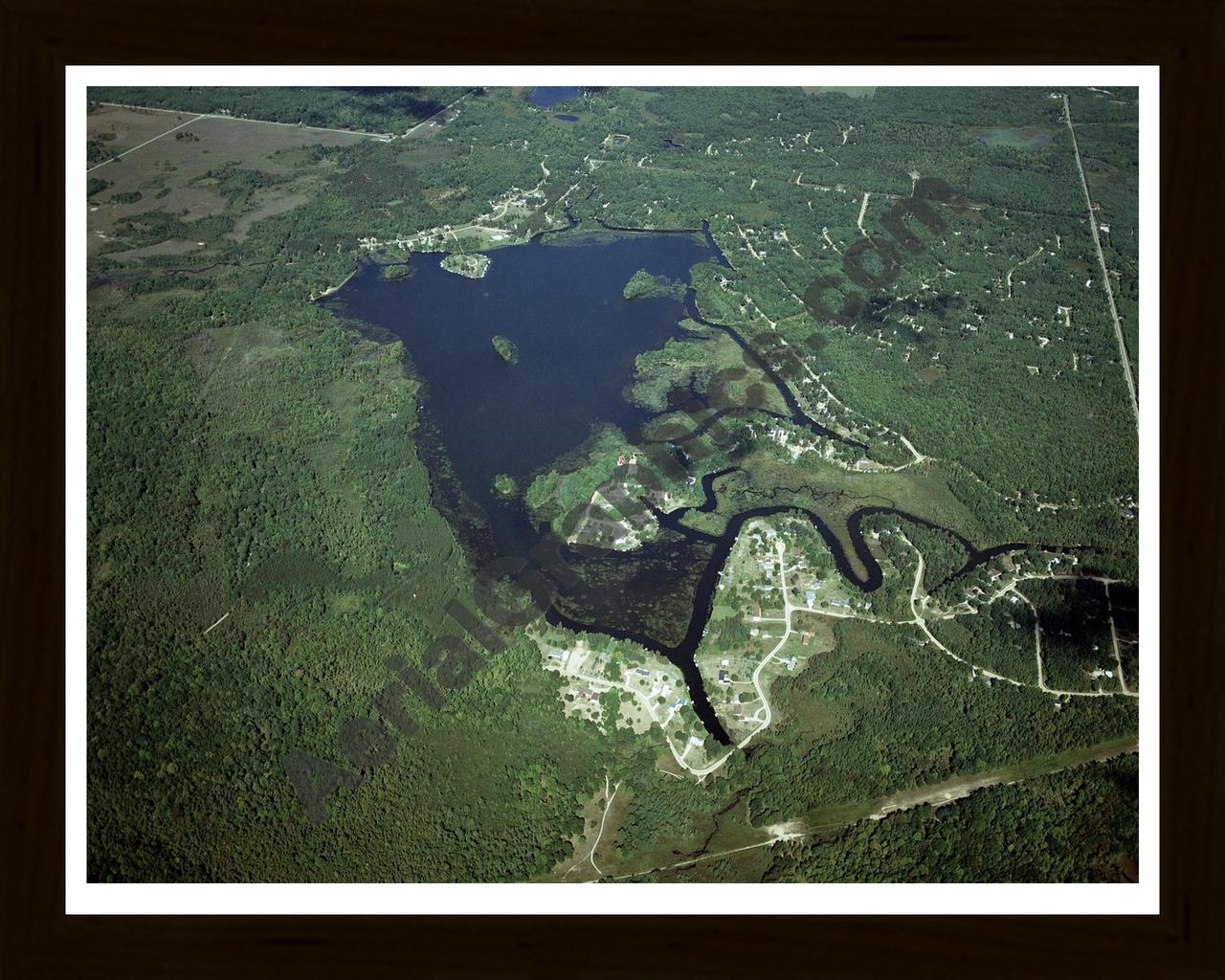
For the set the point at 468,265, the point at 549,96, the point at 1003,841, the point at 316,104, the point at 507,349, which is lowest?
the point at 1003,841

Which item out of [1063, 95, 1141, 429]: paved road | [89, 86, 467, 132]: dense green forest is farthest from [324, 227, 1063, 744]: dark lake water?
[89, 86, 467, 132]: dense green forest

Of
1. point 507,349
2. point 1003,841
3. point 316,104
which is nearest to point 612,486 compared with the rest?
point 507,349

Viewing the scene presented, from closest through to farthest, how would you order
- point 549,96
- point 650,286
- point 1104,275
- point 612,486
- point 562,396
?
point 612,486 → point 562,396 → point 1104,275 → point 650,286 → point 549,96

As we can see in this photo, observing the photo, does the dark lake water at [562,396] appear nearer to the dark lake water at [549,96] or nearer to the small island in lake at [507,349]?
the small island in lake at [507,349]

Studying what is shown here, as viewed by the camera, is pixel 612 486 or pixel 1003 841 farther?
pixel 612 486

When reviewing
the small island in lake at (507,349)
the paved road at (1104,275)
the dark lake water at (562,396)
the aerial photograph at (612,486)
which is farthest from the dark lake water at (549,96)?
the paved road at (1104,275)

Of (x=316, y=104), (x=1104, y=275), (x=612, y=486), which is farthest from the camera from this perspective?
(x=316, y=104)

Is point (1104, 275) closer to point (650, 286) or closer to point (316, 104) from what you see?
point (650, 286)
